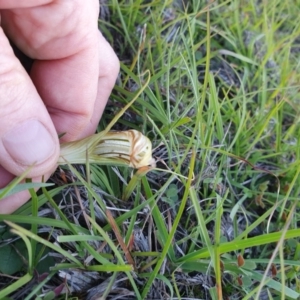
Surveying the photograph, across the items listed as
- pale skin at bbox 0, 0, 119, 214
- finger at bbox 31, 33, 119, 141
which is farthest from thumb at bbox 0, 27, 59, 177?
finger at bbox 31, 33, 119, 141

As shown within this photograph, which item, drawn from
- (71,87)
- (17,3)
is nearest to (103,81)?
(71,87)

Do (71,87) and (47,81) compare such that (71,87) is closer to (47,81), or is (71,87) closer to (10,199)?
(47,81)

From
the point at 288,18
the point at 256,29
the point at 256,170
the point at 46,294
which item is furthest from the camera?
the point at 288,18

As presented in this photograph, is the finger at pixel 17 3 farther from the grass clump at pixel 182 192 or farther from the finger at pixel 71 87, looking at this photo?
the grass clump at pixel 182 192

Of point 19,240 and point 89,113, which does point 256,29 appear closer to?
point 89,113

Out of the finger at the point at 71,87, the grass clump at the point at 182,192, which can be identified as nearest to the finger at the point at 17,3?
the finger at the point at 71,87

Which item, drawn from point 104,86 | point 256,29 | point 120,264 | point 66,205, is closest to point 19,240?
point 66,205
